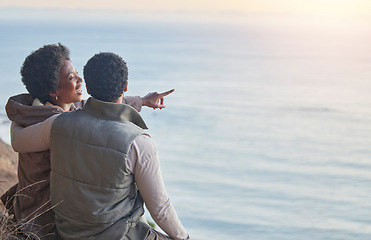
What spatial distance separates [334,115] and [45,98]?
2498 inches

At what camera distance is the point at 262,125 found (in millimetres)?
58281

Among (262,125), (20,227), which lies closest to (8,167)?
(20,227)

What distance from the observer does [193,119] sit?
62.5 meters

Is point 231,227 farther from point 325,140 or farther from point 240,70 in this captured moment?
point 240,70

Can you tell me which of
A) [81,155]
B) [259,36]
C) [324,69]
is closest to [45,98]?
[81,155]

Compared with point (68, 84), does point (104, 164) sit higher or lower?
lower

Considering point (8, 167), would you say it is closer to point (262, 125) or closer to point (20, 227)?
point (20, 227)

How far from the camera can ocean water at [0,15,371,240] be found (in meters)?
33.7

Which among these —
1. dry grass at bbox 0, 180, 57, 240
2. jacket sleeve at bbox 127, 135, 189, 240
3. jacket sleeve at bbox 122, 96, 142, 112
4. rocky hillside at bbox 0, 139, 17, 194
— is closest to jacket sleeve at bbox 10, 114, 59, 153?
dry grass at bbox 0, 180, 57, 240

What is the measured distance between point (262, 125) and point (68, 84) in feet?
186

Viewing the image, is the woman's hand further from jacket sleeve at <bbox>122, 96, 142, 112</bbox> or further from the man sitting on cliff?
the man sitting on cliff

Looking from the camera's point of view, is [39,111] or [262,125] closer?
Answer: [39,111]

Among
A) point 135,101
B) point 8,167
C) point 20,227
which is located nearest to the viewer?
point 20,227

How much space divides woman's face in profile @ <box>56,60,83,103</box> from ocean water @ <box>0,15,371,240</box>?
30.4 inches
